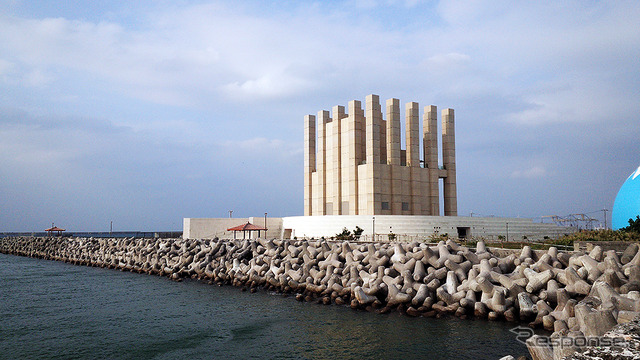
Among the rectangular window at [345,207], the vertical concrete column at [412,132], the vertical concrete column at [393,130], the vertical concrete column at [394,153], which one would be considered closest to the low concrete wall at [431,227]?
the rectangular window at [345,207]

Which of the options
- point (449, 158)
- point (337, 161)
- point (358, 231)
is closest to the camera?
point (358, 231)

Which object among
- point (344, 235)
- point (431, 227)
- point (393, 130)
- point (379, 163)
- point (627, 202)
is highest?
point (393, 130)

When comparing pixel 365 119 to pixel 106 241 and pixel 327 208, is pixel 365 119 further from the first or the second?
pixel 106 241

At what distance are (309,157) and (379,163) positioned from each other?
11.3 meters

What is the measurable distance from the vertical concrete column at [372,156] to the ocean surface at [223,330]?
25091mm

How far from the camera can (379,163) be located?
48.0 metres

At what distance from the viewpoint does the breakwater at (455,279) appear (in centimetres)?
1337

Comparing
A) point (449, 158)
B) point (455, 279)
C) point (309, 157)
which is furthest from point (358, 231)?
point (455, 279)

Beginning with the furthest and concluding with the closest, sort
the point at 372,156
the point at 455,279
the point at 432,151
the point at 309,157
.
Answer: the point at 309,157
the point at 432,151
the point at 372,156
the point at 455,279

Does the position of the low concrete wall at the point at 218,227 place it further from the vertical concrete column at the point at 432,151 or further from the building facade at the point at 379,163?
the vertical concrete column at the point at 432,151

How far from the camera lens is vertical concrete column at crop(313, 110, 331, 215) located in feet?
176

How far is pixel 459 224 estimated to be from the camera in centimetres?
4353

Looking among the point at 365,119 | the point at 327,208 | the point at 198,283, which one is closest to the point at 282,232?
the point at 327,208

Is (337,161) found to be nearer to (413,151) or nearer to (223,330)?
(413,151)
